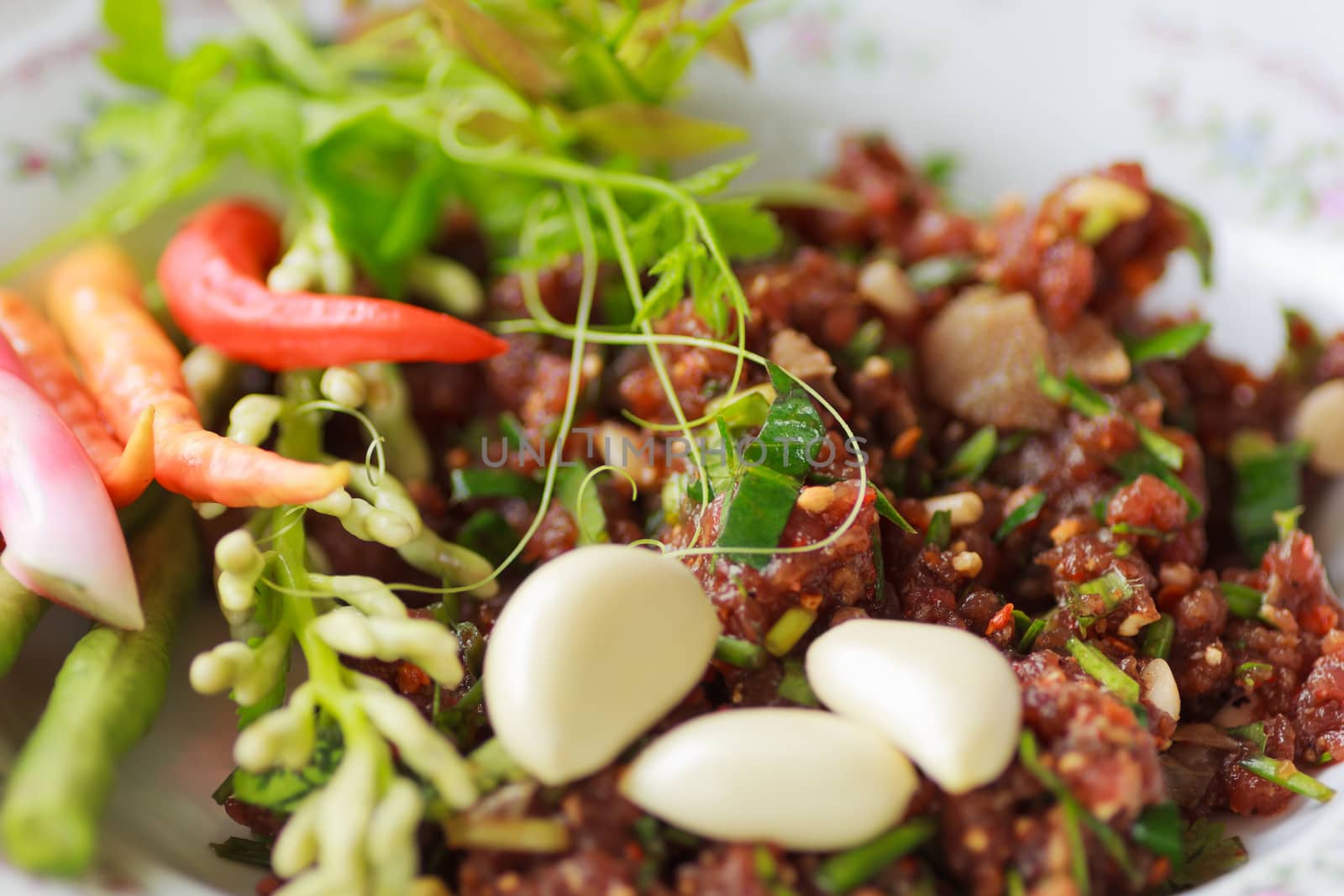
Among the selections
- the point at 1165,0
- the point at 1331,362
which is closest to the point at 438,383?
the point at 1331,362

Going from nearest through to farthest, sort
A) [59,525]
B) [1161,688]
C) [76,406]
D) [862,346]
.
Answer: [59,525] → [1161,688] → [76,406] → [862,346]

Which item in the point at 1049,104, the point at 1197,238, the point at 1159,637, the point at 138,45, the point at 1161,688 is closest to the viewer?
the point at 1161,688

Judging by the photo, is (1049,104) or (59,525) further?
(1049,104)

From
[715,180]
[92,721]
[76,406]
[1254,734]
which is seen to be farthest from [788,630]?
[76,406]

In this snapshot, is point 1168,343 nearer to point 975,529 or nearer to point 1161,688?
point 975,529

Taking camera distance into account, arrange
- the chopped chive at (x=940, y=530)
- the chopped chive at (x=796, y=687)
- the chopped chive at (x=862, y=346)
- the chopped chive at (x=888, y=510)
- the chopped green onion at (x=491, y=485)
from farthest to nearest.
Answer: the chopped chive at (x=862, y=346) < the chopped green onion at (x=491, y=485) < the chopped chive at (x=940, y=530) < the chopped chive at (x=888, y=510) < the chopped chive at (x=796, y=687)

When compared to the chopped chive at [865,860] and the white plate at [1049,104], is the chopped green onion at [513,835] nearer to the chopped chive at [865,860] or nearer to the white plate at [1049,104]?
the chopped chive at [865,860]

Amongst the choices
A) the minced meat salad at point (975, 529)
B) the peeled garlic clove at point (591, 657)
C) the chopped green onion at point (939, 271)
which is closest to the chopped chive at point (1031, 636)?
the minced meat salad at point (975, 529)

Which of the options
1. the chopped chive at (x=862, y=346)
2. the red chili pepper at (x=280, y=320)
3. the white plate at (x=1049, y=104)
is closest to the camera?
the red chili pepper at (x=280, y=320)

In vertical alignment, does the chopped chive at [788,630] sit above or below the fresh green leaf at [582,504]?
above
